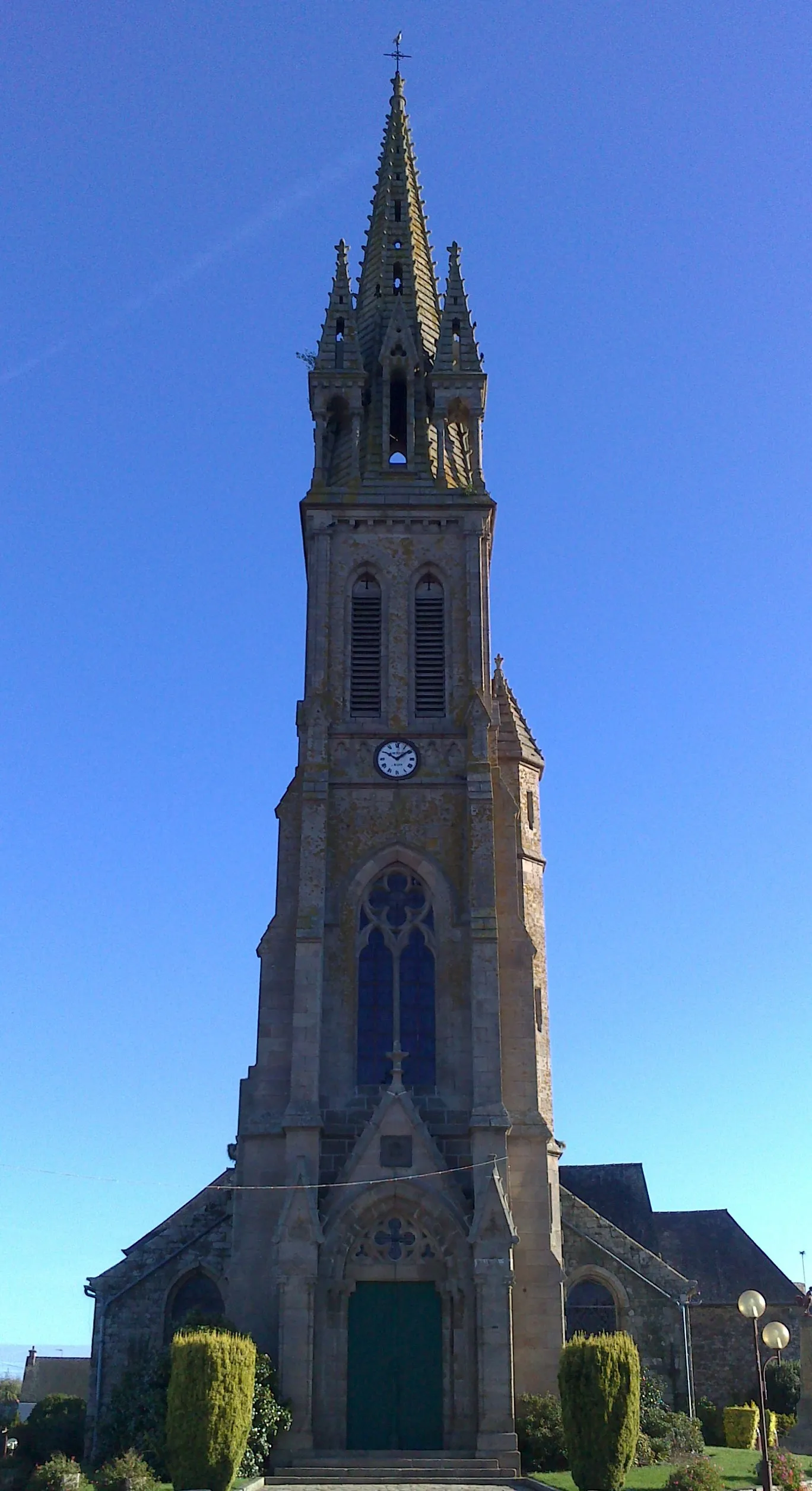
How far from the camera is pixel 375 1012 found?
3106cm

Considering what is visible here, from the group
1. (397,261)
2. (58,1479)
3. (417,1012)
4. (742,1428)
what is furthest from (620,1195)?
(397,261)

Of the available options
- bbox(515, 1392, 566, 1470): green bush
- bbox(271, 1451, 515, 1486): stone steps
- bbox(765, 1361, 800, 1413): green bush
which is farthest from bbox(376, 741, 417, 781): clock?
bbox(765, 1361, 800, 1413): green bush

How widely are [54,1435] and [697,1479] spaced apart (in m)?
15.4

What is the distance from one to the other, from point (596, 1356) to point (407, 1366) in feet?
19.9

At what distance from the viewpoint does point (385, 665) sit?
114ft

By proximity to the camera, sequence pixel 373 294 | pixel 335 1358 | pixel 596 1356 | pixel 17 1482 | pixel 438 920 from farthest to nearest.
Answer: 1. pixel 373 294
2. pixel 438 920
3. pixel 335 1358
4. pixel 17 1482
5. pixel 596 1356

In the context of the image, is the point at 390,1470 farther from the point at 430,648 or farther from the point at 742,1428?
the point at 430,648

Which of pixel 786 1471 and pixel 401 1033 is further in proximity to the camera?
pixel 401 1033

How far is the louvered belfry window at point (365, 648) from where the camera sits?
113ft

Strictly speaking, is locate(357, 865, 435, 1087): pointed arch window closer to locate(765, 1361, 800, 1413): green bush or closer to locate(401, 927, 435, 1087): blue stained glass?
locate(401, 927, 435, 1087): blue stained glass

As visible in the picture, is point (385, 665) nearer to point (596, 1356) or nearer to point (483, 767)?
point (483, 767)

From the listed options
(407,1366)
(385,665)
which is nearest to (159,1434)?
(407,1366)

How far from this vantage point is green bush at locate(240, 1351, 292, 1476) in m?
24.6

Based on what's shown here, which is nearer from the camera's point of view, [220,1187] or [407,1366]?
[407,1366]
